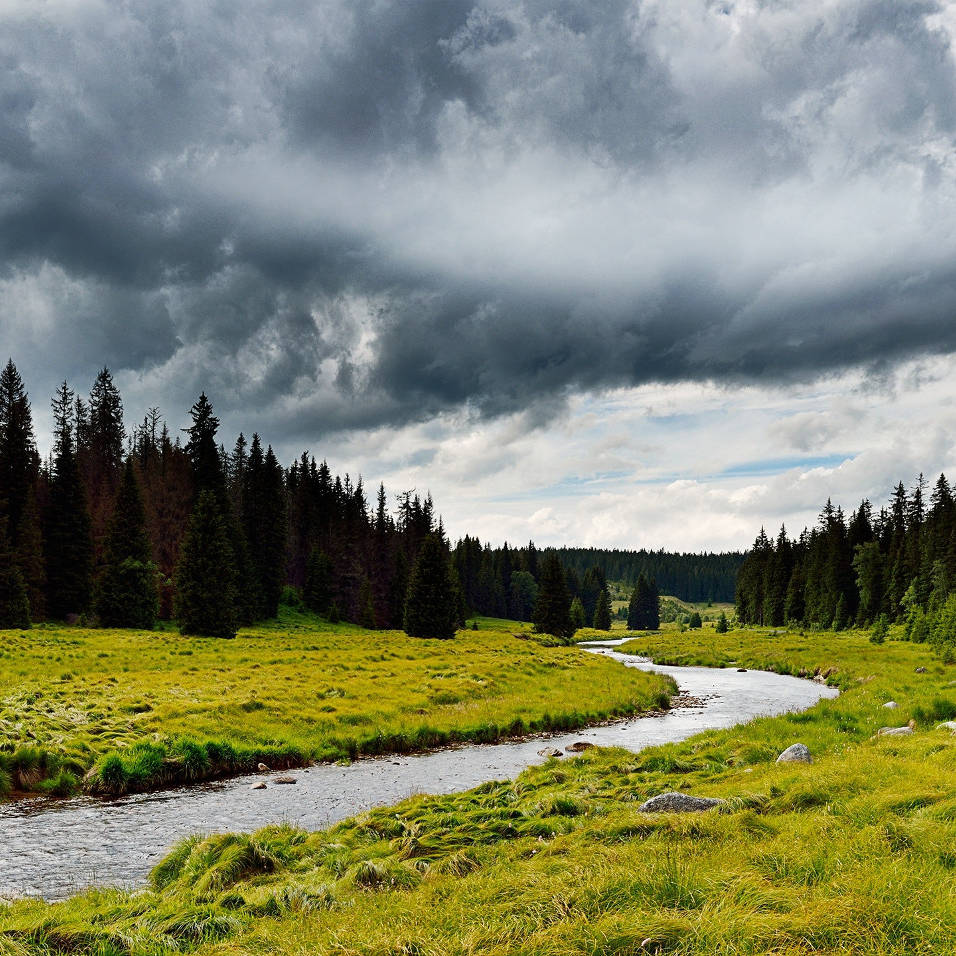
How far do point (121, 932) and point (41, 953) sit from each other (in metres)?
0.81

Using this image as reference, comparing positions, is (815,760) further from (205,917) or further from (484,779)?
(205,917)

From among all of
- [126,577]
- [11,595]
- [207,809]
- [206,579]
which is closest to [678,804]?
[207,809]

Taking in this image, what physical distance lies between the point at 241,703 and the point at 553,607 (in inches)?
2506

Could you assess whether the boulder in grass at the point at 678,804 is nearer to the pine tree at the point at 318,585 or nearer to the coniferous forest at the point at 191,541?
the coniferous forest at the point at 191,541

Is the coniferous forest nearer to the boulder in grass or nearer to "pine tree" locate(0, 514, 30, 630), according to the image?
"pine tree" locate(0, 514, 30, 630)

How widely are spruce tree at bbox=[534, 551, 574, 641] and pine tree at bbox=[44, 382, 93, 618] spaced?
52382 millimetres

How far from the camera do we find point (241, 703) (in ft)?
80.2

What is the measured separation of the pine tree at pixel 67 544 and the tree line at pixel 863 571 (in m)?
78.4

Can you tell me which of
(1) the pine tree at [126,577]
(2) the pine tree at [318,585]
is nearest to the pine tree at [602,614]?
(2) the pine tree at [318,585]

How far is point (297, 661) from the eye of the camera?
1500 inches

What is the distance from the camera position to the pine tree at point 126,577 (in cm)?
5472

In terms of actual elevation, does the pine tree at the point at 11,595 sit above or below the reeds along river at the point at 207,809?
above

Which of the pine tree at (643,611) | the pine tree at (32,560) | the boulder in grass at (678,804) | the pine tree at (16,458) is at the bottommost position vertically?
the pine tree at (643,611)

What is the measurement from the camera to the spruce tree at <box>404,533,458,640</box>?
220ft
